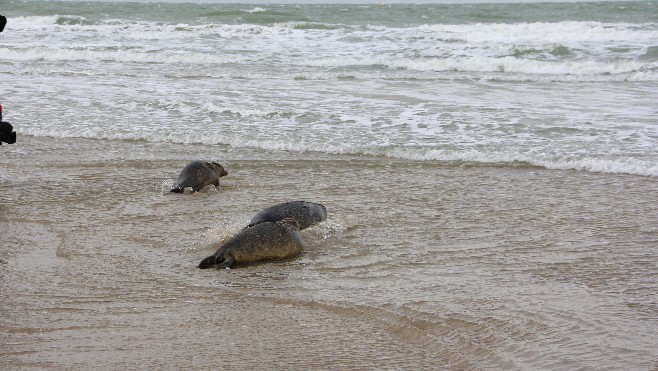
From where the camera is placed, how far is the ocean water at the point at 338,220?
4.67 m

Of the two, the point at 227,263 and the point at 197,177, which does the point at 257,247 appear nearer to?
the point at 227,263

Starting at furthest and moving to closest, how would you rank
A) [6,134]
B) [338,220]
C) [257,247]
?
1. [6,134]
2. [338,220]
3. [257,247]

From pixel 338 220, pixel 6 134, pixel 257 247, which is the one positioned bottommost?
pixel 338 220

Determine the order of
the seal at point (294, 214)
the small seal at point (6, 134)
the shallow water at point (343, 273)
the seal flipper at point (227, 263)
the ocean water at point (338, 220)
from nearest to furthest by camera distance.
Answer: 1. the shallow water at point (343, 273)
2. the ocean water at point (338, 220)
3. the seal flipper at point (227, 263)
4. the seal at point (294, 214)
5. the small seal at point (6, 134)

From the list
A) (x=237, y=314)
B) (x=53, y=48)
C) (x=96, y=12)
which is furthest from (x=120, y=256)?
(x=96, y=12)

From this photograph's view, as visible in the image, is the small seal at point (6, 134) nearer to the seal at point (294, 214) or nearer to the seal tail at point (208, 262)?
the seal at point (294, 214)

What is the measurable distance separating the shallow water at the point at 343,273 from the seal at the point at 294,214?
0.31ft

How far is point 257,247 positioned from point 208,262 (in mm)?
370

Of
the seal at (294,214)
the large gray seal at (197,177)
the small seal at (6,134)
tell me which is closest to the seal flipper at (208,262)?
the seal at (294,214)

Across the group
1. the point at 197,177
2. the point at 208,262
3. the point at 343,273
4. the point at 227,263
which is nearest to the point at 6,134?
the point at 197,177

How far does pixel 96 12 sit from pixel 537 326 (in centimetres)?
3582

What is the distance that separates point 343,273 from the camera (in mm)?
5844

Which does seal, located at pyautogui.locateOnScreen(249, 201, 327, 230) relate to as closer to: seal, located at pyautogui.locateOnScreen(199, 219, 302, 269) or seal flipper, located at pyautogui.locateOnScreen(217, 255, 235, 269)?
seal, located at pyautogui.locateOnScreen(199, 219, 302, 269)

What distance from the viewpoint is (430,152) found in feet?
33.3
